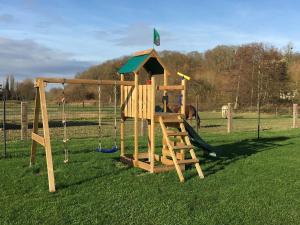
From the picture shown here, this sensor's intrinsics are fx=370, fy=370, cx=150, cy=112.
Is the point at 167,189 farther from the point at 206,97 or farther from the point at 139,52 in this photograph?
the point at 206,97

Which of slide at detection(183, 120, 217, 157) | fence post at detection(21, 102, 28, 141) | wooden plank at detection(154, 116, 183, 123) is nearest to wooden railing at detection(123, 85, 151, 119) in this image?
wooden plank at detection(154, 116, 183, 123)

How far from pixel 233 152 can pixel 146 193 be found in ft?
19.2

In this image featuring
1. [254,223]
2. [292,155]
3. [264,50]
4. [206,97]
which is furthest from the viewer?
[264,50]

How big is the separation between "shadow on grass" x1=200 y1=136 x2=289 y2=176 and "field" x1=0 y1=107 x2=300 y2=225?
2.1 inches

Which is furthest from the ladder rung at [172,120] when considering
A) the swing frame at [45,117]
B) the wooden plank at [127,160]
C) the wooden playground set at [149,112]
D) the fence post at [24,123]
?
the fence post at [24,123]

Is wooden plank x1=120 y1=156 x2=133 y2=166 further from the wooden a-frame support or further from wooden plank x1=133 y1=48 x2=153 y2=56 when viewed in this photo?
wooden plank x1=133 y1=48 x2=153 y2=56

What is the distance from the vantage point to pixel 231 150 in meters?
12.3

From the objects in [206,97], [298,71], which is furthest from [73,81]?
[298,71]

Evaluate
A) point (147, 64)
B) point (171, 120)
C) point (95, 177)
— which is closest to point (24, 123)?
point (147, 64)

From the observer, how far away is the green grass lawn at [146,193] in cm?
541

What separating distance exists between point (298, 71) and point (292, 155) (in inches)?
1704

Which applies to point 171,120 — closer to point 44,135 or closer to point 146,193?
point 146,193

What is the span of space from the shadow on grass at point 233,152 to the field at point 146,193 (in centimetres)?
5

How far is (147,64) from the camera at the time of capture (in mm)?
10148
